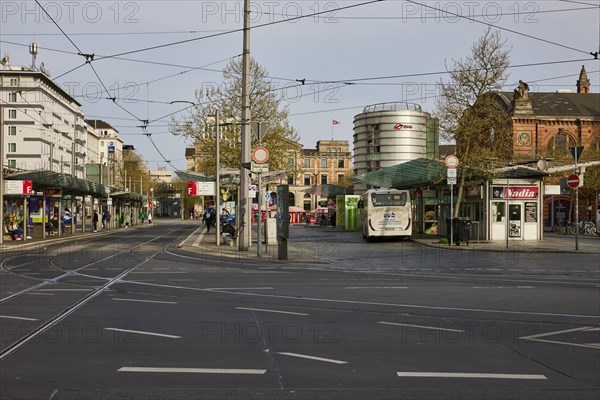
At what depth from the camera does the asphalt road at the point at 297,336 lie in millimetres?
6840

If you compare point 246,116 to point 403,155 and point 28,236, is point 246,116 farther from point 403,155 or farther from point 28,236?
point 403,155

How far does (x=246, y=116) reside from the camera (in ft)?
97.2

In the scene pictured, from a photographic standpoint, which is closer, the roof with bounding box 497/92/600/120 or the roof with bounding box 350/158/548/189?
the roof with bounding box 350/158/548/189

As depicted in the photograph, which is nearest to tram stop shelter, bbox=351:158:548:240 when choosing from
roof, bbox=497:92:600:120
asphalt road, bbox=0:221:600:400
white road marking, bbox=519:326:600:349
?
asphalt road, bbox=0:221:600:400

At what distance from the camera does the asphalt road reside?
6.84 meters

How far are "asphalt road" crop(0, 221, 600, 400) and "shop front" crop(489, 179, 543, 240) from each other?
723 inches

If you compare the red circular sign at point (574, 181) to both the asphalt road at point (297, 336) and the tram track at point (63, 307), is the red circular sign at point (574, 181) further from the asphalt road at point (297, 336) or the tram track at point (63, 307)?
the tram track at point (63, 307)

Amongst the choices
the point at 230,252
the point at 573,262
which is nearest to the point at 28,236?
the point at 230,252

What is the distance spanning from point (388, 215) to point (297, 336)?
32391mm

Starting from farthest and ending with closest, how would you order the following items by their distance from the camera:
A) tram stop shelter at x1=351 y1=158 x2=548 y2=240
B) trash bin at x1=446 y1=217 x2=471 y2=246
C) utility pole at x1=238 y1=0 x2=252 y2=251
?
1. tram stop shelter at x1=351 y1=158 x2=548 y2=240
2. trash bin at x1=446 y1=217 x2=471 y2=246
3. utility pole at x1=238 y1=0 x2=252 y2=251

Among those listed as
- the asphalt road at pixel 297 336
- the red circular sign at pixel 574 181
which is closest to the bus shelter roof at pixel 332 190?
the red circular sign at pixel 574 181

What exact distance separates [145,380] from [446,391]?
2883 mm

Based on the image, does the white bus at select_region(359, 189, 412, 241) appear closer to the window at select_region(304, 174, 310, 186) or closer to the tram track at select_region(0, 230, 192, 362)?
the tram track at select_region(0, 230, 192, 362)

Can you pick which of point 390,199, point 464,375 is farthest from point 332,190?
point 464,375
